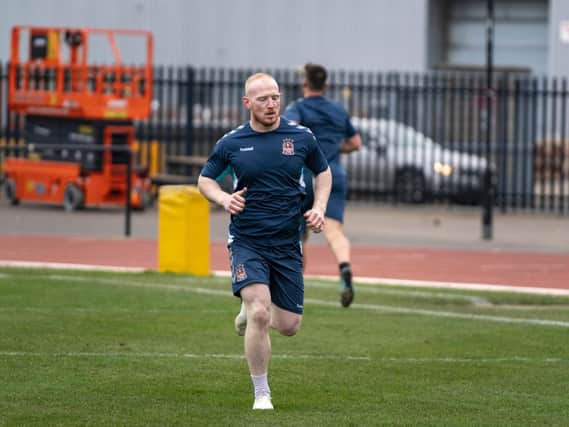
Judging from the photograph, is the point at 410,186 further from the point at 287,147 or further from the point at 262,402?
the point at 262,402

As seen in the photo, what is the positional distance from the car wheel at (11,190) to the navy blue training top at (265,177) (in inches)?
701

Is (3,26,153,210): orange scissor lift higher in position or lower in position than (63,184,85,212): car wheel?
higher

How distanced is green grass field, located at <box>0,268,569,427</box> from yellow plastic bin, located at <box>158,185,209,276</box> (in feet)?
3.18

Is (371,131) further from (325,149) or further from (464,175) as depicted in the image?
(325,149)

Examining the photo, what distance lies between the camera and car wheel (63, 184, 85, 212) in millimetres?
25250

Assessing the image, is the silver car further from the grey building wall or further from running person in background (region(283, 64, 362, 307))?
running person in background (region(283, 64, 362, 307))

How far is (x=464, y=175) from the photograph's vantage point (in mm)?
28906

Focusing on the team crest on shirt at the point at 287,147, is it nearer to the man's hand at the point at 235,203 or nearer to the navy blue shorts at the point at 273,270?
the man's hand at the point at 235,203

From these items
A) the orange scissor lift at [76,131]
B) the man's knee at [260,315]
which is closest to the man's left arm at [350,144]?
the man's knee at [260,315]

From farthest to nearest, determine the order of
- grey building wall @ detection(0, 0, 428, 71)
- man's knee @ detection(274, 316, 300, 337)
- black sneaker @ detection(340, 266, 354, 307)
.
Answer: grey building wall @ detection(0, 0, 428, 71), black sneaker @ detection(340, 266, 354, 307), man's knee @ detection(274, 316, 300, 337)

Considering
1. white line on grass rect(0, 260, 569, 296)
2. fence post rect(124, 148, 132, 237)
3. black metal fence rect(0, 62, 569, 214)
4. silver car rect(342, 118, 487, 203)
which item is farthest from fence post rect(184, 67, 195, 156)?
white line on grass rect(0, 260, 569, 296)

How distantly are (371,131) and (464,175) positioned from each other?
6.15 feet

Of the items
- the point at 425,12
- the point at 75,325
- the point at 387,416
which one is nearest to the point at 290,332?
the point at 387,416

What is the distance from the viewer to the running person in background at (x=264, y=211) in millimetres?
8547
